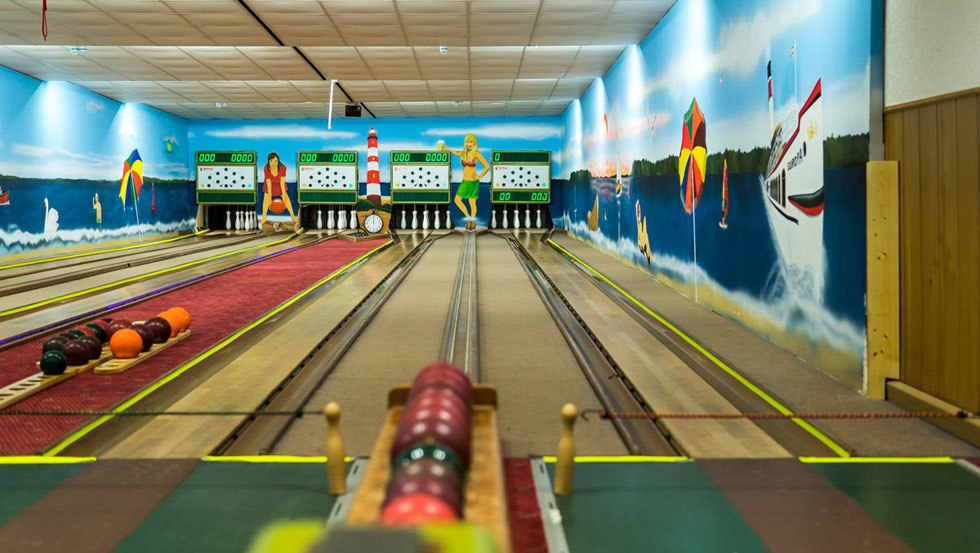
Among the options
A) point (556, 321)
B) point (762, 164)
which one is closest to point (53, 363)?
point (556, 321)

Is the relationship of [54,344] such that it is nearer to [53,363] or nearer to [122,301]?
[53,363]

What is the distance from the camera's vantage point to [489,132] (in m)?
19.1

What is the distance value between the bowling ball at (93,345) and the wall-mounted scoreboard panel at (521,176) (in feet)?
47.4

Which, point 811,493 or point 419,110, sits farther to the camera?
point 419,110

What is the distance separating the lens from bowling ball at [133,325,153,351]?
16.4 ft

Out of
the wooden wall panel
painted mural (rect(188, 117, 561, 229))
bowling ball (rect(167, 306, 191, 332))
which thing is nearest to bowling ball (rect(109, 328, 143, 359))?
bowling ball (rect(167, 306, 191, 332))

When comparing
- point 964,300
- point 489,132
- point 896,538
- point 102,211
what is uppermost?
point 489,132

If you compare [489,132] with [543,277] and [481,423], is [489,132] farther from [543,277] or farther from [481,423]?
[481,423]

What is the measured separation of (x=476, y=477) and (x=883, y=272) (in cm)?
273

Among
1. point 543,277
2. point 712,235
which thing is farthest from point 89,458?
point 543,277

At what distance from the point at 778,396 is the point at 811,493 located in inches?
56.5

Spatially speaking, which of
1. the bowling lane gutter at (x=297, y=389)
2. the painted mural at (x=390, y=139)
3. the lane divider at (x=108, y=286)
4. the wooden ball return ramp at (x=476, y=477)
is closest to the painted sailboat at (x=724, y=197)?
the bowling lane gutter at (x=297, y=389)

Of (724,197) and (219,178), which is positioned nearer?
(724,197)

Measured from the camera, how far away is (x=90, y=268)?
10242mm
